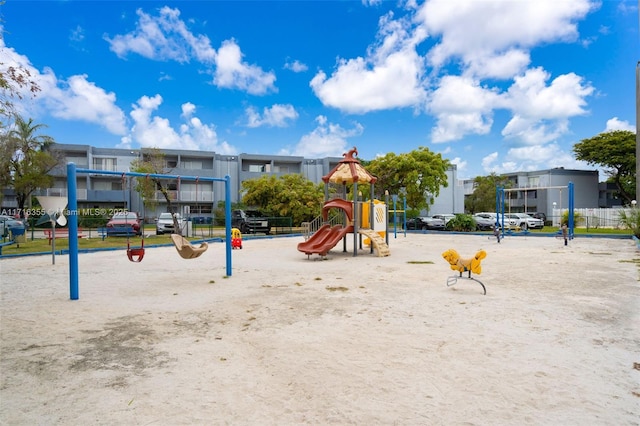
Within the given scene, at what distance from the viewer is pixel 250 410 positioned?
10.6 ft

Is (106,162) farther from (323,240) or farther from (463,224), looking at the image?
(463,224)

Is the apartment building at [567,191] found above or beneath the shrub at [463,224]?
above

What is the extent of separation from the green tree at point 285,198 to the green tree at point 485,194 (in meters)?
32.0

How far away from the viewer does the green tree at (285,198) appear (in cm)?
2889

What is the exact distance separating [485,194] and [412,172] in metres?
25.1

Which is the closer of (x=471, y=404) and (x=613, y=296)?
(x=471, y=404)

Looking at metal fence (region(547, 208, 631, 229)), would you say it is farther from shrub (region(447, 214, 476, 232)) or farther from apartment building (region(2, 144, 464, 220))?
apartment building (region(2, 144, 464, 220))

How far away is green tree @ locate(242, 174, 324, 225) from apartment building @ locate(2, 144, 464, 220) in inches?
414

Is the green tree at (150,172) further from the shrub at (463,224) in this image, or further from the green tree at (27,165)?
the shrub at (463,224)

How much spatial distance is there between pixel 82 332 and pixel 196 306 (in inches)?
73.8

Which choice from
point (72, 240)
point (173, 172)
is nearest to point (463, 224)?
point (72, 240)

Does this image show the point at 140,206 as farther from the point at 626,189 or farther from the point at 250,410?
the point at 626,189

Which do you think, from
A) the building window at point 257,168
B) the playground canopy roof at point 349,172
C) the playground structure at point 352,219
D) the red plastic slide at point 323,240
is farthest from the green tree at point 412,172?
the red plastic slide at point 323,240

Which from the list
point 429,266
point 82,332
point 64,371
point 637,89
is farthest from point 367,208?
point 637,89
